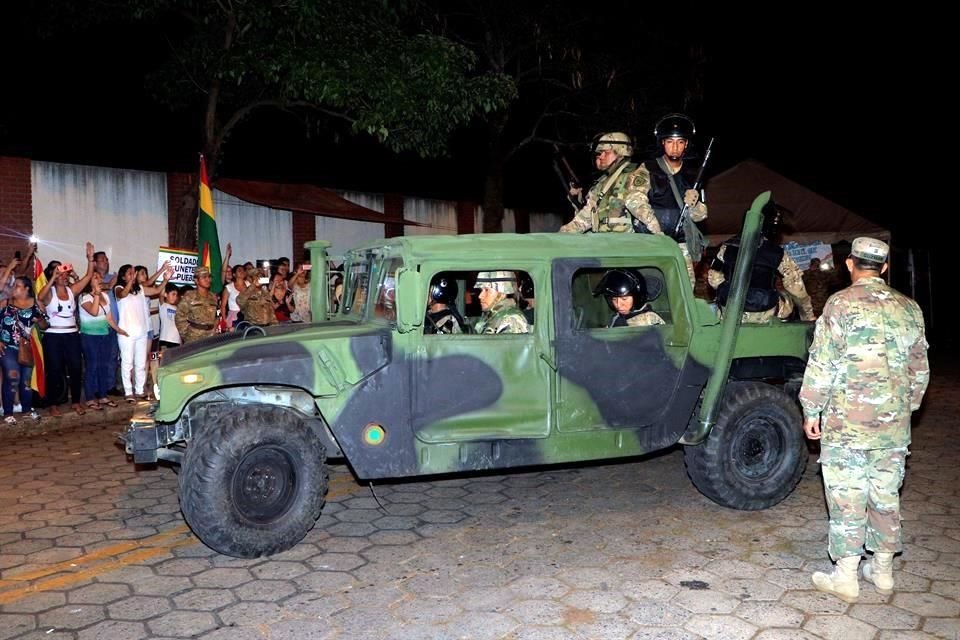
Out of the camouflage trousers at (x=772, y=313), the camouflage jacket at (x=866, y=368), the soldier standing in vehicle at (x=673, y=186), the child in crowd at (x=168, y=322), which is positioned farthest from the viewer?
the child in crowd at (x=168, y=322)

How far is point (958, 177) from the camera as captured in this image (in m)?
27.9

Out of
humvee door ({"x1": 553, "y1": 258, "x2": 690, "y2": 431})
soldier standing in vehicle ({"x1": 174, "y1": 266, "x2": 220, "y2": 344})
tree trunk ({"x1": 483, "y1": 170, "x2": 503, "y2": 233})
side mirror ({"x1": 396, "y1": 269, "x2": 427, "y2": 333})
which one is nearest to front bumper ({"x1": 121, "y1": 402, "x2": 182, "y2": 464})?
side mirror ({"x1": 396, "y1": 269, "x2": 427, "y2": 333})

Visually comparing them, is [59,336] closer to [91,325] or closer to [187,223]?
A: [91,325]

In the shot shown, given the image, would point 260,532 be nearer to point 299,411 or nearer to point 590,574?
point 299,411

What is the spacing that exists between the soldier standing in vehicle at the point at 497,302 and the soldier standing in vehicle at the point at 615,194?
117 centimetres

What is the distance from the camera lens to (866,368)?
4.51m

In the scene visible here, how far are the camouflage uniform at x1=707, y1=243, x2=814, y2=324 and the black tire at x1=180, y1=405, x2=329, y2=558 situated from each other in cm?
333

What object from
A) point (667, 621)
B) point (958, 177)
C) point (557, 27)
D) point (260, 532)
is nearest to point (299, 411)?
point (260, 532)

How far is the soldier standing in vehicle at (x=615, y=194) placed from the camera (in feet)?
21.8

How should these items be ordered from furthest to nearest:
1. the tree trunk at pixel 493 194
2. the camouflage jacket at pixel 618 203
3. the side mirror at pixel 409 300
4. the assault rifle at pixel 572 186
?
the tree trunk at pixel 493 194, the assault rifle at pixel 572 186, the camouflage jacket at pixel 618 203, the side mirror at pixel 409 300

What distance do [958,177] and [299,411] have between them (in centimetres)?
2919

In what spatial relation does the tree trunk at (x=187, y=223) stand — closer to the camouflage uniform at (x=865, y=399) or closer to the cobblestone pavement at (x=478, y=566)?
the cobblestone pavement at (x=478, y=566)

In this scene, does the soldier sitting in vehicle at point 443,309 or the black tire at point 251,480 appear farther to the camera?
the soldier sitting in vehicle at point 443,309

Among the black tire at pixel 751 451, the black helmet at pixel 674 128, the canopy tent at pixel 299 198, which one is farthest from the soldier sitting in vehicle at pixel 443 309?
the canopy tent at pixel 299 198
